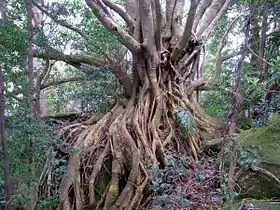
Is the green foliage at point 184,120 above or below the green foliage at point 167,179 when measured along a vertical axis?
above

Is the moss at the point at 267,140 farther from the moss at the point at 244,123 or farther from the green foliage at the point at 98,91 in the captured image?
the green foliage at the point at 98,91

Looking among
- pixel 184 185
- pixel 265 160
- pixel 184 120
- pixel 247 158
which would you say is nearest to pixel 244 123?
pixel 184 120

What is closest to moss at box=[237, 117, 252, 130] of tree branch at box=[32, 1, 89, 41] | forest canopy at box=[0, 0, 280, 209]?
forest canopy at box=[0, 0, 280, 209]

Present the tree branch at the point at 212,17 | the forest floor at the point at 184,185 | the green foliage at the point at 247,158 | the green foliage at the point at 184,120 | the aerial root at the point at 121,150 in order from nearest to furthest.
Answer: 1. the green foliage at the point at 247,158
2. the forest floor at the point at 184,185
3. the aerial root at the point at 121,150
4. the green foliage at the point at 184,120
5. the tree branch at the point at 212,17

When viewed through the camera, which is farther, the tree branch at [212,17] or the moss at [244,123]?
the tree branch at [212,17]

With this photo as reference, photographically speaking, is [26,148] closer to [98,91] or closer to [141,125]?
[141,125]

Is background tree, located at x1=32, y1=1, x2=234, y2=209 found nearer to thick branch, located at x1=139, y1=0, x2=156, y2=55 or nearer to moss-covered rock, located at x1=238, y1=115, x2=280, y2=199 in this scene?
thick branch, located at x1=139, y1=0, x2=156, y2=55

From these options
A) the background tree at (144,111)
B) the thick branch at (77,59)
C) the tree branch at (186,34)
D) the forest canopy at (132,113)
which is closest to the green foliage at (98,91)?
the forest canopy at (132,113)

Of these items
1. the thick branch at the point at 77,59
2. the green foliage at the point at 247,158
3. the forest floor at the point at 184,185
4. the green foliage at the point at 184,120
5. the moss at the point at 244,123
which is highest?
the thick branch at the point at 77,59

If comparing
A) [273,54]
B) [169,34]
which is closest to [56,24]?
[169,34]

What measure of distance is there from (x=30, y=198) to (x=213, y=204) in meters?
1.72

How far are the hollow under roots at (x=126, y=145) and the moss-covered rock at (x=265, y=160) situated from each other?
99 cm

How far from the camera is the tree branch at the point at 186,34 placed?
4430 millimetres

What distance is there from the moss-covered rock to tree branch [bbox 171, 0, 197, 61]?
152cm
